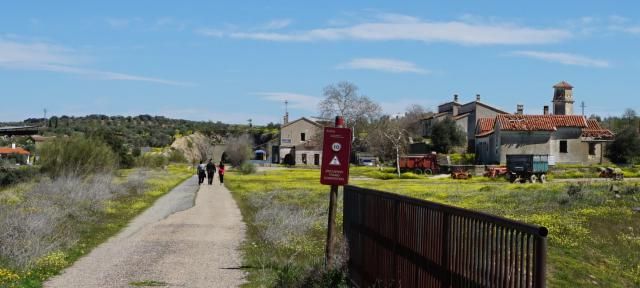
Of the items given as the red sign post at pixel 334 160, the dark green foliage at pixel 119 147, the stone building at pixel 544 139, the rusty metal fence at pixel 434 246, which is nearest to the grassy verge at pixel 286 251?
the red sign post at pixel 334 160

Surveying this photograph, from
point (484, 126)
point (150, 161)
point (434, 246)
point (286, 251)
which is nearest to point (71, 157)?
point (286, 251)

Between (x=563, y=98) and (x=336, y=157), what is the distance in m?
85.4

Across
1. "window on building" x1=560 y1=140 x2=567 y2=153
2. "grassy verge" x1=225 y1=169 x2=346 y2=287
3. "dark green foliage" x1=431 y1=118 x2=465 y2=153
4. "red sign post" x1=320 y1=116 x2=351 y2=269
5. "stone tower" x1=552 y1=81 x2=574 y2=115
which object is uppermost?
"stone tower" x1=552 y1=81 x2=574 y2=115

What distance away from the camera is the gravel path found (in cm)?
1156

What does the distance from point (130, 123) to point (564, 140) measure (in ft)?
412

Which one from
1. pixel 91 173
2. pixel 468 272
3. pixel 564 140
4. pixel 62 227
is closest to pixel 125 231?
pixel 62 227

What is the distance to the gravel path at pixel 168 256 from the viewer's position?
11.6 m

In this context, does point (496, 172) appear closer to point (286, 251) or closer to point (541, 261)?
A: point (286, 251)

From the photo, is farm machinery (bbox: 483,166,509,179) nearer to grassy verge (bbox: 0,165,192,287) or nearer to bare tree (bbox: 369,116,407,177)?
bare tree (bbox: 369,116,407,177)

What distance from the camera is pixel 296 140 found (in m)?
118

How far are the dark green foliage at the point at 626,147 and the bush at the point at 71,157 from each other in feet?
167

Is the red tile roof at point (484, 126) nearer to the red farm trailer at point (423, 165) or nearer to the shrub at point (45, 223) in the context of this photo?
the red farm trailer at point (423, 165)

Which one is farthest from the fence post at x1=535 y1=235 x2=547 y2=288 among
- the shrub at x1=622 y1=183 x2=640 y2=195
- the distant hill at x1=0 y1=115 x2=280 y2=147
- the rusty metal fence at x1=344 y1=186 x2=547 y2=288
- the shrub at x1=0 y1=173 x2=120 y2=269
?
the distant hill at x1=0 y1=115 x2=280 y2=147

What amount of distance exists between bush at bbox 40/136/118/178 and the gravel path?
2008cm
